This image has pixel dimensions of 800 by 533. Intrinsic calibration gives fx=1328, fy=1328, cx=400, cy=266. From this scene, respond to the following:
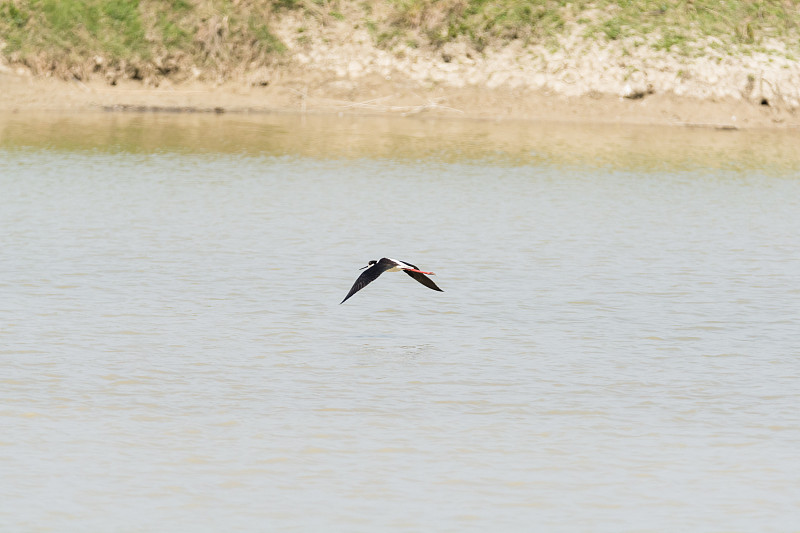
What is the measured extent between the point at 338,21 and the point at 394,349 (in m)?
27.2

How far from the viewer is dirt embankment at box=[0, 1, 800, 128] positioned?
3741cm

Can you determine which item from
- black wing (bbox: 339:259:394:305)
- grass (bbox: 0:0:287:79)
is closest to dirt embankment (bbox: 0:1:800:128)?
grass (bbox: 0:0:287:79)

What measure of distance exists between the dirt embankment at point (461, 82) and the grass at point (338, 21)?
0.64ft

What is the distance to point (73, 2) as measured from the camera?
40000mm

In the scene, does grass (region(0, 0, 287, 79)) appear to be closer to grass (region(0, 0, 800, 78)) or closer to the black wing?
grass (region(0, 0, 800, 78))

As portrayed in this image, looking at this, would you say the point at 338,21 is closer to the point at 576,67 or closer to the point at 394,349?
the point at 576,67

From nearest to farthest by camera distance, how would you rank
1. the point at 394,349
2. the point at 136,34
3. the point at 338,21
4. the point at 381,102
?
the point at 394,349, the point at 381,102, the point at 136,34, the point at 338,21

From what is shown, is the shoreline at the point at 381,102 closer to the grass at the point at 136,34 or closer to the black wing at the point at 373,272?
the grass at the point at 136,34

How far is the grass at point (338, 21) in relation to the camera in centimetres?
3875

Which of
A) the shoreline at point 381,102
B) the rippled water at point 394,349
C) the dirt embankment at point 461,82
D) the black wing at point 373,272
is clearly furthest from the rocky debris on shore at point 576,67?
the black wing at point 373,272

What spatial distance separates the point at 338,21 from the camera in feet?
133

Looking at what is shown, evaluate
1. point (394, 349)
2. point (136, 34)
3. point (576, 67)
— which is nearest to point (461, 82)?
point (576, 67)

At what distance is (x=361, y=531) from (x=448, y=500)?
2.96ft

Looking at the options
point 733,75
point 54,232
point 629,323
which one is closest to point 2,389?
point 629,323
